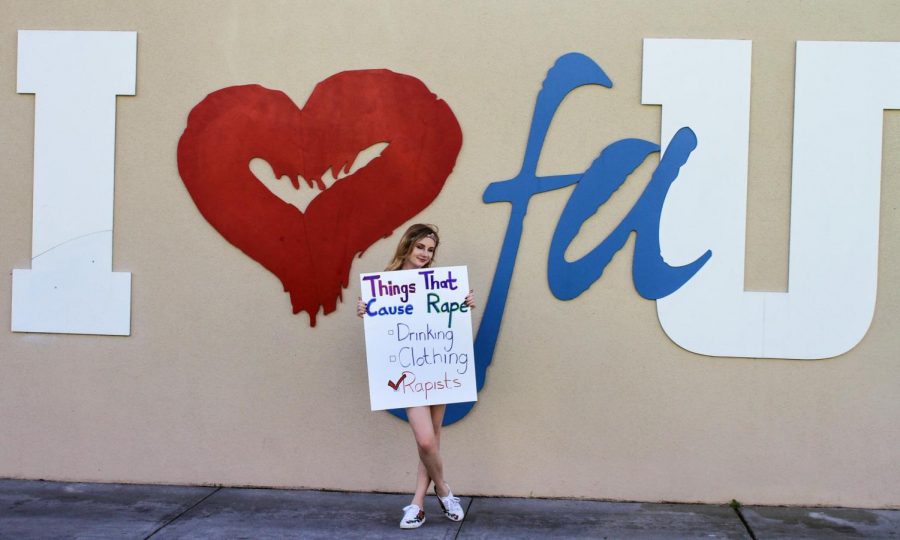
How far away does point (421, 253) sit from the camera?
4812 millimetres

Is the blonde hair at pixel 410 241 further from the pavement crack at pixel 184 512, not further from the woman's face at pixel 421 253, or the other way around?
the pavement crack at pixel 184 512

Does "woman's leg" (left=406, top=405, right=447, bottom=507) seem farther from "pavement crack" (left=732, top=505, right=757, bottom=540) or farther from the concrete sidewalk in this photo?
"pavement crack" (left=732, top=505, right=757, bottom=540)

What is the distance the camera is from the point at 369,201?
17.9 ft

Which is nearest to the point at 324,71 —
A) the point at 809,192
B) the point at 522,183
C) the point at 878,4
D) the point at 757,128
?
the point at 522,183

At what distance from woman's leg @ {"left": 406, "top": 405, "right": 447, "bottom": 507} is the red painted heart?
3.40 feet

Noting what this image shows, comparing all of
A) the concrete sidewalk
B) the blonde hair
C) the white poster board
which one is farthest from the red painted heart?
the concrete sidewalk

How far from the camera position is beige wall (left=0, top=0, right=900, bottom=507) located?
527 cm

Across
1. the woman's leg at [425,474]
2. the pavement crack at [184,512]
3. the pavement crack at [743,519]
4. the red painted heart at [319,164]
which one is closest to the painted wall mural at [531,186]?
the red painted heart at [319,164]

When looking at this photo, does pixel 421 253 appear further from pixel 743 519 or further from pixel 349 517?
pixel 743 519

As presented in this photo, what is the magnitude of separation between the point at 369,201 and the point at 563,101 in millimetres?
1345

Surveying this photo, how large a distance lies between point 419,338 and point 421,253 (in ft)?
1.55

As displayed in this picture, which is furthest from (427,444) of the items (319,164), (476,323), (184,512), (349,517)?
(319,164)

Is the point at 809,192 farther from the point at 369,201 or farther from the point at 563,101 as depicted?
the point at 369,201

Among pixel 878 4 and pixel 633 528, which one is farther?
pixel 878 4
